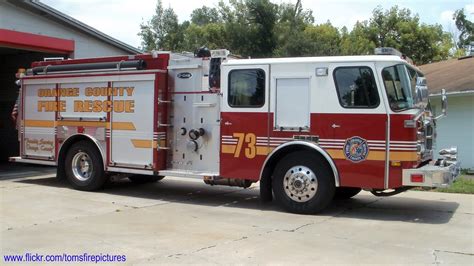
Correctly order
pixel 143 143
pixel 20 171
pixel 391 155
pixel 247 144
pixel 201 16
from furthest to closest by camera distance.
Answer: pixel 201 16, pixel 20 171, pixel 143 143, pixel 247 144, pixel 391 155

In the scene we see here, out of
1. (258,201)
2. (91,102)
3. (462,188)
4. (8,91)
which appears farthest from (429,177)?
(8,91)

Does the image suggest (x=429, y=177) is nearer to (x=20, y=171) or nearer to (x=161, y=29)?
Answer: (x=20, y=171)

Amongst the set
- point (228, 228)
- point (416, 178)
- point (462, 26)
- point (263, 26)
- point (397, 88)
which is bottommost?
point (228, 228)

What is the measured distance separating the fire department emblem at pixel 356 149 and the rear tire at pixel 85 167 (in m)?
5.01

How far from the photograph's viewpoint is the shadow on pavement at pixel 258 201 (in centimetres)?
879

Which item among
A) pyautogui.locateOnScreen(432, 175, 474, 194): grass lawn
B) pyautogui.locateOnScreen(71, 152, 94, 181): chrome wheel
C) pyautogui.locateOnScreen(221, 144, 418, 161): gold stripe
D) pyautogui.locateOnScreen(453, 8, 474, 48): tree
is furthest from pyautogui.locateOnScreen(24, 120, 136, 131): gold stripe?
pyautogui.locateOnScreen(453, 8, 474, 48): tree

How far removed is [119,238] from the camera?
6898mm

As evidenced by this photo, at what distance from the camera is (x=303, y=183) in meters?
8.57

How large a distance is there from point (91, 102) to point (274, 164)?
163 inches

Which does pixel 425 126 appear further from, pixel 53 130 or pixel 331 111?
pixel 53 130

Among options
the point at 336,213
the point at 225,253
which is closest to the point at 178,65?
the point at 336,213

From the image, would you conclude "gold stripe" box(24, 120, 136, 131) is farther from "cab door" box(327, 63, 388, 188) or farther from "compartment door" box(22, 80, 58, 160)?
"cab door" box(327, 63, 388, 188)

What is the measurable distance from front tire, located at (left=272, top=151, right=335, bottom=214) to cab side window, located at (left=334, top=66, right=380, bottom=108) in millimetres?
1041

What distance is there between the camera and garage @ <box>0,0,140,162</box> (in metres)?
13.4
